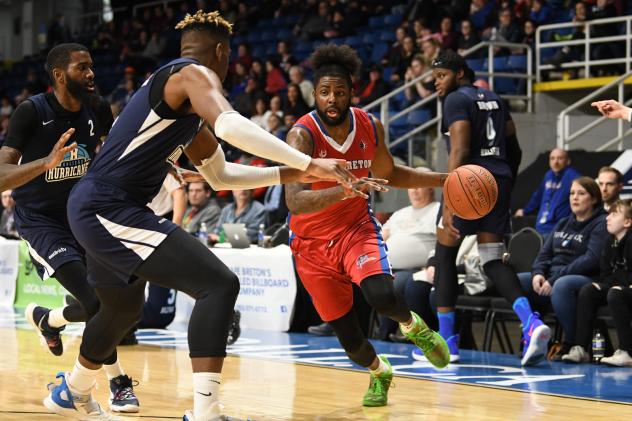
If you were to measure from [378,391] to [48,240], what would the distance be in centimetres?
205

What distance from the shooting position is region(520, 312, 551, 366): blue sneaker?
22.2 feet

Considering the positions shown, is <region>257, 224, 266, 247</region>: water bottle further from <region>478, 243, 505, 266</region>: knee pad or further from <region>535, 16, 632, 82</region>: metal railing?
<region>535, 16, 632, 82</region>: metal railing

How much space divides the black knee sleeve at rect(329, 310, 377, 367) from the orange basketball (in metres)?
0.91

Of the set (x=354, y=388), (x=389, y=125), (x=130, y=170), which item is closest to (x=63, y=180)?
(x=130, y=170)

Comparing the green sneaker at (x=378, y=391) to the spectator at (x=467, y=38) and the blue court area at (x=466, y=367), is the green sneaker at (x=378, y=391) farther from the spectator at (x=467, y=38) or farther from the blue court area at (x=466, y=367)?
the spectator at (x=467, y=38)

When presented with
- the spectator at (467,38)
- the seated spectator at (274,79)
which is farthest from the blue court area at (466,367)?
the seated spectator at (274,79)

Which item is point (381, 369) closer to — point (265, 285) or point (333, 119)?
point (333, 119)

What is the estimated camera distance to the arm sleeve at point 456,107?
705cm

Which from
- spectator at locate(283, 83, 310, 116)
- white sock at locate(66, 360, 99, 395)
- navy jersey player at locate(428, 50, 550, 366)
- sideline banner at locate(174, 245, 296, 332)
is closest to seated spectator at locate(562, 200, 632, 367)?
navy jersey player at locate(428, 50, 550, 366)

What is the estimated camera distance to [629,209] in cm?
733

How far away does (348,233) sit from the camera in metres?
5.67

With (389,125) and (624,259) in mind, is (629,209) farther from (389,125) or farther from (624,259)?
(389,125)

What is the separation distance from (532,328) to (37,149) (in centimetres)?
342

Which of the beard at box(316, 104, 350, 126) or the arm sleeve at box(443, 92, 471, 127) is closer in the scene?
the beard at box(316, 104, 350, 126)
